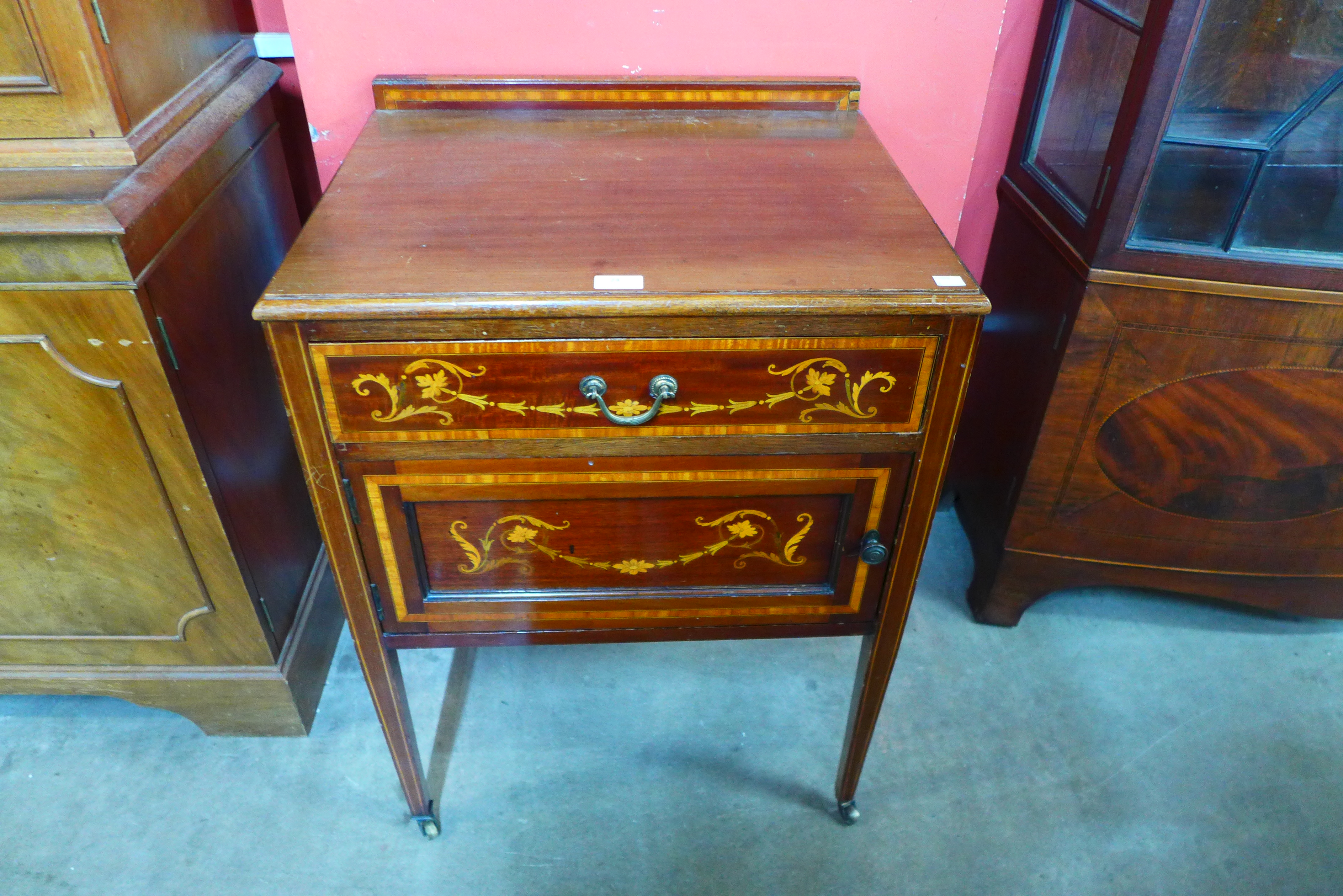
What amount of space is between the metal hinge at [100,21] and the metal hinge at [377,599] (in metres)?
0.62

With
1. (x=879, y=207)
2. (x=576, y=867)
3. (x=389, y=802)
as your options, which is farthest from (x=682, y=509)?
(x=389, y=802)

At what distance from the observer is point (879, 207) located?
3.24ft

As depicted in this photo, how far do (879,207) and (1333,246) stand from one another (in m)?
0.67

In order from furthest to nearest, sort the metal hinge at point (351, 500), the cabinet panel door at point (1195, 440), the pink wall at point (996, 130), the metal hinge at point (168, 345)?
1. the pink wall at point (996, 130)
2. the cabinet panel door at point (1195, 440)
3. the metal hinge at point (168, 345)
4. the metal hinge at point (351, 500)

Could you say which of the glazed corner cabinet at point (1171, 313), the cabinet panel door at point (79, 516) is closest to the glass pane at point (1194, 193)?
the glazed corner cabinet at point (1171, 313)

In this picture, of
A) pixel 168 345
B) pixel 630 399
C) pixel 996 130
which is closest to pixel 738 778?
pixel 630 399

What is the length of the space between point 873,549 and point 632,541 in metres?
0.26

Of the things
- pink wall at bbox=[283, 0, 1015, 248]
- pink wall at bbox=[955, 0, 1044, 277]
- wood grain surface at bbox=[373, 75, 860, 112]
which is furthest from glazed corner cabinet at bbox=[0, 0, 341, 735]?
pink wall at bbox=[955, 0, 1044, 277]

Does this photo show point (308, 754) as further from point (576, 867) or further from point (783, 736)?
point (783, 736)

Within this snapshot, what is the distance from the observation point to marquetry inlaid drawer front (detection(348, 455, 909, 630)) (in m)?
0.93

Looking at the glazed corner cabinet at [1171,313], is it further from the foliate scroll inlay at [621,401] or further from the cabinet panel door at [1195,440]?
the foliate scroll inlay at [621,401]

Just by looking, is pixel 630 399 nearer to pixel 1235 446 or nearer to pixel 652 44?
pixel 652 44

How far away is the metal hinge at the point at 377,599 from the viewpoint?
1.00m

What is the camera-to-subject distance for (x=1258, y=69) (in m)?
1.18
